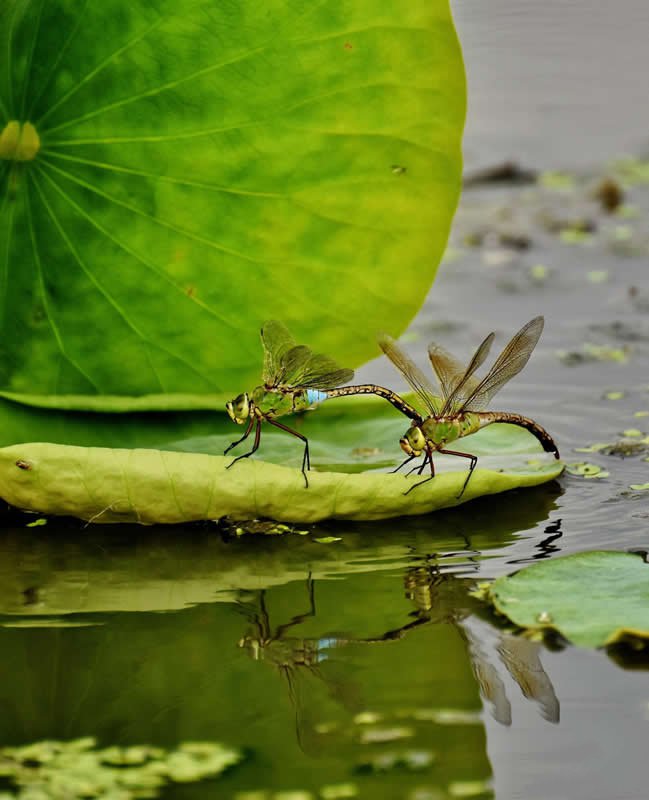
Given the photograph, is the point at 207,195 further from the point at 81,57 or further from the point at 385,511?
the point at 385,511

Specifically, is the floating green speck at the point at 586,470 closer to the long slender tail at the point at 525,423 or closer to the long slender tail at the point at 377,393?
the long slender tail at the point at 525,423

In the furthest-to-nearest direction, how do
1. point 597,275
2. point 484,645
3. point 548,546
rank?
point 597,275 < point 548,546 < point 484,645

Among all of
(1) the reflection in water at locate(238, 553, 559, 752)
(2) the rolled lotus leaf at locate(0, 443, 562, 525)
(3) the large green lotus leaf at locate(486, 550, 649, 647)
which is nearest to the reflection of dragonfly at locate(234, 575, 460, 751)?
(1) the reflection in water at locate(238, 553, 559, 752)

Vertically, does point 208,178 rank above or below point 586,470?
above

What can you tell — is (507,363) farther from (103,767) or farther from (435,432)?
(103,767)

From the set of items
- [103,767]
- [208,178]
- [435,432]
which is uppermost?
[208,178]

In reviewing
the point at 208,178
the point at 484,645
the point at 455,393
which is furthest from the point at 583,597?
the point at 208,178
